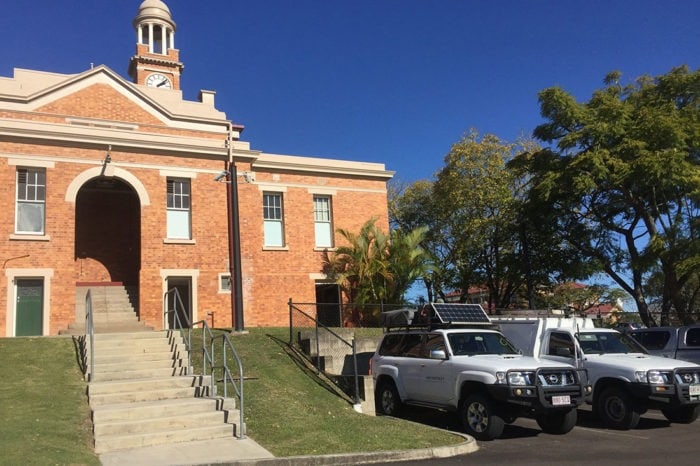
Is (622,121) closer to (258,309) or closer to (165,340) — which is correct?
(258,309)

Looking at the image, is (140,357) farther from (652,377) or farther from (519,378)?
(652,377)

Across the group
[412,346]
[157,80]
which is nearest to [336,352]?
[412,346]

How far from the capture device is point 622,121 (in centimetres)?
2236

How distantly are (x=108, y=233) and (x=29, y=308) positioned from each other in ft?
14.0

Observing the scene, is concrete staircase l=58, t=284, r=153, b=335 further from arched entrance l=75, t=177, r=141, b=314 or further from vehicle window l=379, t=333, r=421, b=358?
vehicle window l=379, t=333, r=421, b=358

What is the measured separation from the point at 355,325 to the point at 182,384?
11295mm

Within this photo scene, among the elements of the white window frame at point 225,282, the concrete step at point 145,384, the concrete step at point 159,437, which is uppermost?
the white window frame at point 225,282

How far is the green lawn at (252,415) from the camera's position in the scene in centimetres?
848

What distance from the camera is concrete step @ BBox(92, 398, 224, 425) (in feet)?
31.5

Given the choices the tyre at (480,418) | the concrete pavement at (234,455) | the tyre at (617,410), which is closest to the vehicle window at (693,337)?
the tyre at (617,410)

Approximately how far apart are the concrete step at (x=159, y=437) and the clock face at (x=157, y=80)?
34916mm

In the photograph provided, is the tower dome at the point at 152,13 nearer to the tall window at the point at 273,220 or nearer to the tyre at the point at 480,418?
the tall window at the point at 273,220

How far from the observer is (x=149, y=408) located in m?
9.82

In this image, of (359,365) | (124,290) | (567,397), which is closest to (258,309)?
(124,290)
